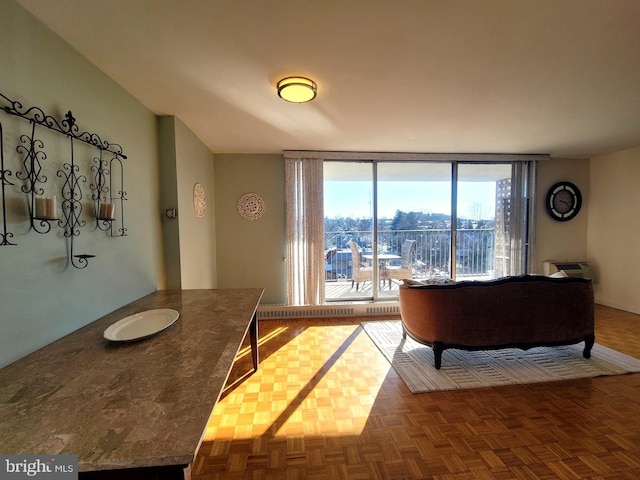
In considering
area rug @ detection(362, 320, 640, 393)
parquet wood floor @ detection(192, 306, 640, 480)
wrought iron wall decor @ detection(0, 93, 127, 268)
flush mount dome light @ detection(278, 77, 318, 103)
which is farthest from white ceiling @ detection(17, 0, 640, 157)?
area rug @ detection(362, 320, 640, 393)

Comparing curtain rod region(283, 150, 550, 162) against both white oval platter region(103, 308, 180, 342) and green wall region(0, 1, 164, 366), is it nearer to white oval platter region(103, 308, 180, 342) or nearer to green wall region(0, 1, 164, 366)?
green wall region(0, 1, 164, 366)

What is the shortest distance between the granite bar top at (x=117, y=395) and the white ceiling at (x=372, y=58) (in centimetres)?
158

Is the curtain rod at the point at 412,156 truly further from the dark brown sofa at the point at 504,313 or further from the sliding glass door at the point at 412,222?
the dark brown sofa at the point at 504,313

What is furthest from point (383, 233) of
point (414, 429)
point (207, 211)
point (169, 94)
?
point (169, 94)

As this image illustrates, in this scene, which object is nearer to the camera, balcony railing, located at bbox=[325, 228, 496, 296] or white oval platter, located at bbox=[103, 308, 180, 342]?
white oval platter, located at bbox=[103, 308, 180, 342]

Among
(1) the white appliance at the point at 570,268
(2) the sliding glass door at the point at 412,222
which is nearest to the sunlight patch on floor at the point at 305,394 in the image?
(2) the sliding glass door at the point at 412,222

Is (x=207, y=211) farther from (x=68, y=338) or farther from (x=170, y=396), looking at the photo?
(x=170, y=396)

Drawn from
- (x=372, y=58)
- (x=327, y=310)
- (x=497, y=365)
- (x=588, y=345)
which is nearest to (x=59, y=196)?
(x=372, y=58)

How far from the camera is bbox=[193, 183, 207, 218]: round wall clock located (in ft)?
10.1

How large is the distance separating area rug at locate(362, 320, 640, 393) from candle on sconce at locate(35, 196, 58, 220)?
2551mm

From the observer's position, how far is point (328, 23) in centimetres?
137

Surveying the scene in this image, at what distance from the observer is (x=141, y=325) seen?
1.63 m

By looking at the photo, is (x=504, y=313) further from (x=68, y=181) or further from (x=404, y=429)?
(x=68, y=181)

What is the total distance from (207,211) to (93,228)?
1.97 m
